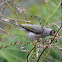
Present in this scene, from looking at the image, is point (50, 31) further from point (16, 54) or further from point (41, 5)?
point (41, 5)

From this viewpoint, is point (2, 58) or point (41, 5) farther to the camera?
point (41, 5)

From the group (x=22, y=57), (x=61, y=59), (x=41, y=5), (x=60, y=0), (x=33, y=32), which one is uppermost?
(x=60, y=0)

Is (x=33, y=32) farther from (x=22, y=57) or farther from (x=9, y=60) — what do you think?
(x=9, y=60)

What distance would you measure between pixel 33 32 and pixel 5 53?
460mm

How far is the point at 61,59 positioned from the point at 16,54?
2.15 ft

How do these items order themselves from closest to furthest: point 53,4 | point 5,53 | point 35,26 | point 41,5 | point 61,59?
point 35,26 < point 5,53 < point 61,59 < point 53,4 < point 41,5

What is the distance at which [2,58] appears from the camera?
1.66 m

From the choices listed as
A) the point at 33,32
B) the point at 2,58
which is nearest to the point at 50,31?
the point at 33,32

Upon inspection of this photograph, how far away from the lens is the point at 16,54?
169 cm

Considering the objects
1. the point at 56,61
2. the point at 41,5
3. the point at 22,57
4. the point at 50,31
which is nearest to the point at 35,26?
the point at 50,31

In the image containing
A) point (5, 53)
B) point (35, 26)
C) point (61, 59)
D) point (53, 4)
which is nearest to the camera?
point (35, 26)

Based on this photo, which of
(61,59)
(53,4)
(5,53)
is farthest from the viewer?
(53,4)

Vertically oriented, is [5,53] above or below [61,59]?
above

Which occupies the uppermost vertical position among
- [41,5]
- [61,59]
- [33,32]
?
[41,5]
